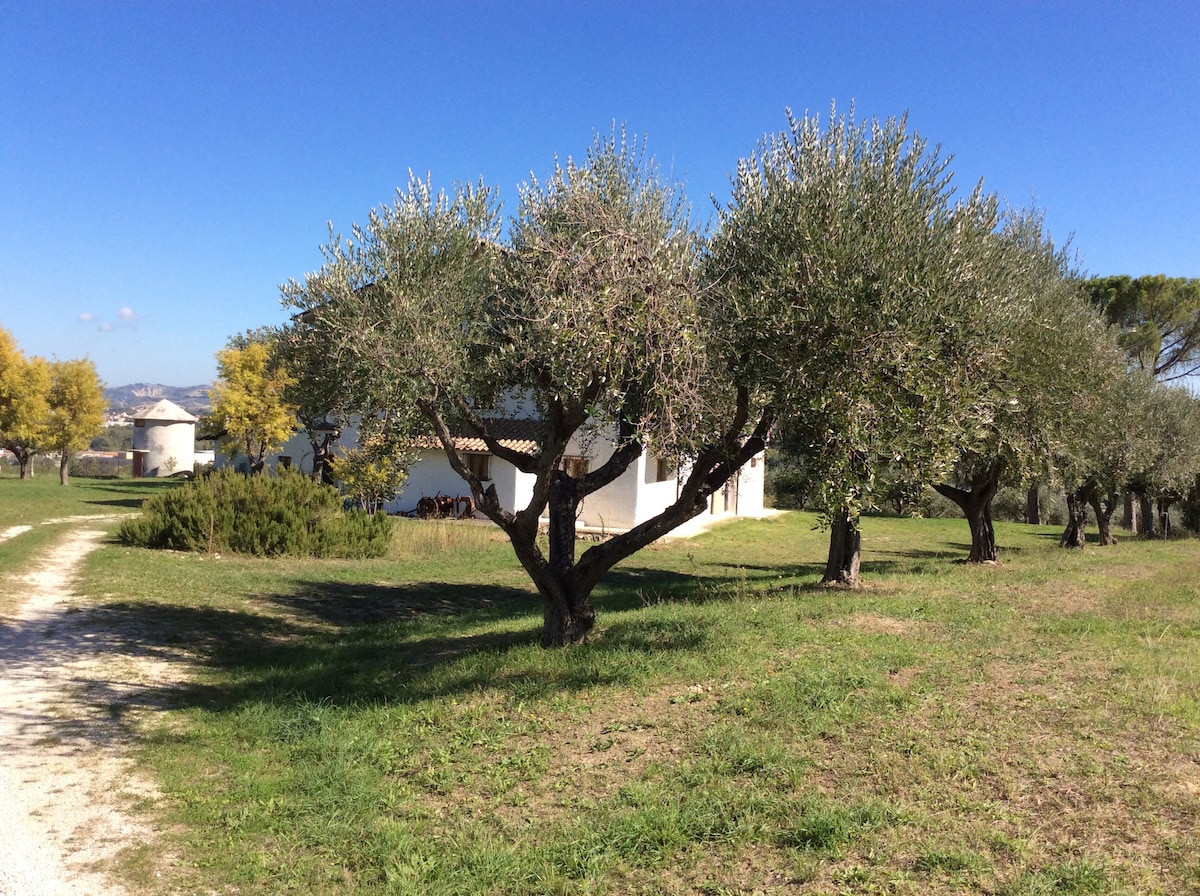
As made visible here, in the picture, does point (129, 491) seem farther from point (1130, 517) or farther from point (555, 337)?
point (1130, 517)

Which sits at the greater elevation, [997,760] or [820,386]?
[820,386]

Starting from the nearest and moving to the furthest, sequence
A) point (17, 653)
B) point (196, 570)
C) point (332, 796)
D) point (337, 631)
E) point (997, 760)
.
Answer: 1. point (997, 760)
2. point (332, 796)
3. point (17, 653)
4. point (337, 631)
5. point (196, 570)

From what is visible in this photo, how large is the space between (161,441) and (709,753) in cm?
5889

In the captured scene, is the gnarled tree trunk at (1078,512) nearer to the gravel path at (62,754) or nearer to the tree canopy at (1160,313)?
the tree canopy at (1160,313)

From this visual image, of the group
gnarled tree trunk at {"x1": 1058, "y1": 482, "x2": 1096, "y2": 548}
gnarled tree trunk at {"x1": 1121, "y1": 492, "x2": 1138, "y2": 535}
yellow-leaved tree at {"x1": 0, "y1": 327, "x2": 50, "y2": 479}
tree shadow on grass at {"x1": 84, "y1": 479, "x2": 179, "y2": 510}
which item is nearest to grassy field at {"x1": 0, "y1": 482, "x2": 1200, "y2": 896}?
gnarled tree trunk at {"x1": 1058, "y1": 482, "x2": 1096, "y2": 548}

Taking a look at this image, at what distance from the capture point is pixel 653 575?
781 inches

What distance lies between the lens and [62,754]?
23.3 feet

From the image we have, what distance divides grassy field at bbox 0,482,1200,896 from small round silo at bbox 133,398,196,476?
162 feet

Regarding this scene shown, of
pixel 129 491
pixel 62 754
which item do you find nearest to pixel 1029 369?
pixel 62 754

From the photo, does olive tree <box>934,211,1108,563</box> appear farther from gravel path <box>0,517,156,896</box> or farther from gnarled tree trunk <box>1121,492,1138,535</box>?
gnarled tree trunk <box>1121,492,1138,535</box>

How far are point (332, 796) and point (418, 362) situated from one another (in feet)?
13.5

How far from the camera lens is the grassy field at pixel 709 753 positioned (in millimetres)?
4695

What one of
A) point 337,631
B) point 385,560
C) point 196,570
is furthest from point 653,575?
point 196,570

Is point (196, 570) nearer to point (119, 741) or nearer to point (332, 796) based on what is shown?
point (119, 741)
